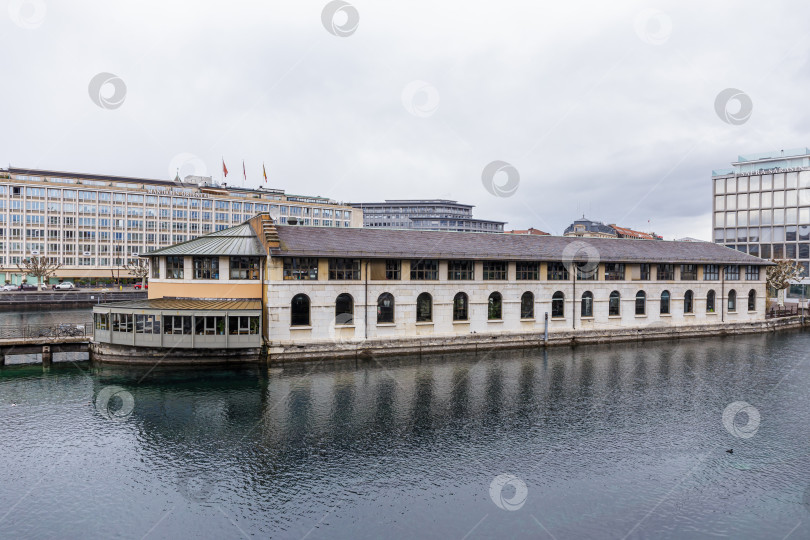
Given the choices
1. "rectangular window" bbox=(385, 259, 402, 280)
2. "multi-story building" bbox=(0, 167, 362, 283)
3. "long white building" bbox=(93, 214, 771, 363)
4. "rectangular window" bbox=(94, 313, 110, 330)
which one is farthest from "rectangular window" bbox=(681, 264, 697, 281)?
"multi-story building" bbox=(0, 167, 362, 283)

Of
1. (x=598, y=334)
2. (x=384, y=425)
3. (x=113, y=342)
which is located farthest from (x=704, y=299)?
(x=113, y=342)

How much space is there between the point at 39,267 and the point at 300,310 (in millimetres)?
106280

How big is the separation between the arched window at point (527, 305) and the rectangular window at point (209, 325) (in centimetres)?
2920

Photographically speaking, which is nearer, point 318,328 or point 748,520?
point 748,520

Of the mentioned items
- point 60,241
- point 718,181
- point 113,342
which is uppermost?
point 718,181

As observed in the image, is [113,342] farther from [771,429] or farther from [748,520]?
[771,429]

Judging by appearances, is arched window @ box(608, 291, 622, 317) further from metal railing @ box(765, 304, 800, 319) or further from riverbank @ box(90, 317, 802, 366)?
metal railing @ box(765, 304, 800, 319)

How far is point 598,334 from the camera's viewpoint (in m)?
56.3

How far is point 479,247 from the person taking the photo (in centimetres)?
5500

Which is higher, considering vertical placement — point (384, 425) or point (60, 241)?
point (60, 241)

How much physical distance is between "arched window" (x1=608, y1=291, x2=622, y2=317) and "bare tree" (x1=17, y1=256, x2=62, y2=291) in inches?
4253

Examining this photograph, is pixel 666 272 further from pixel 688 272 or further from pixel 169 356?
pixel 169 356

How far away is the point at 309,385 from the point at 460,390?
10.1 m

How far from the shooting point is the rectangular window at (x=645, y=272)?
197ft
